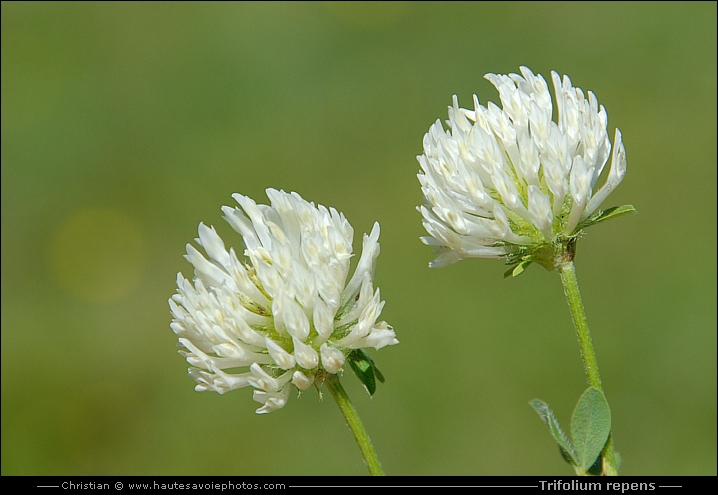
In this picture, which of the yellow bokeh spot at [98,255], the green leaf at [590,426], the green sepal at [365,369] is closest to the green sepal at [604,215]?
the green leaf at [590,426]

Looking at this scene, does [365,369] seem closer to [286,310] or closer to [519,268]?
[286,310]

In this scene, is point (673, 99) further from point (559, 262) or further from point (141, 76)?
point (559, 262)

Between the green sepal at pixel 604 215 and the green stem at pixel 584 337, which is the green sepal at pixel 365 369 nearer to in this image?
the green stem at pixel 584 337

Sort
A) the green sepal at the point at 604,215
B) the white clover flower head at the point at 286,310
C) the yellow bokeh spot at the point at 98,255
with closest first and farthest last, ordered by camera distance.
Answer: the white clover flower head at the point at 286,310 < the green sepal at the point at 604,215 < the yellow bokeh spot at the point at 98,255

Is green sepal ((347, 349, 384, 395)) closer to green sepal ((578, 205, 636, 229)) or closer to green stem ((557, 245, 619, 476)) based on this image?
green stem ((557, 245, 619, 476))

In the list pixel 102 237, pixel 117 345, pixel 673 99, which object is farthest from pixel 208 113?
pixel 673 99

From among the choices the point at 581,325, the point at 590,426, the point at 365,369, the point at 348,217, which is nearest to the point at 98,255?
the point at 348,217

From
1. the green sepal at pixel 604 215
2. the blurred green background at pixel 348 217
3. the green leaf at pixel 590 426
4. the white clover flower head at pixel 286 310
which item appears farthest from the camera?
the blurred green background at pixel 348 217

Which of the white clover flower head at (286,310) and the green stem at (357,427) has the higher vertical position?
the white clover flower head at (286,310)

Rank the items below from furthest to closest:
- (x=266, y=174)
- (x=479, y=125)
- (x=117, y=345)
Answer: (x=266, y=174), (x=117, y=345), (x=479, y=125)
